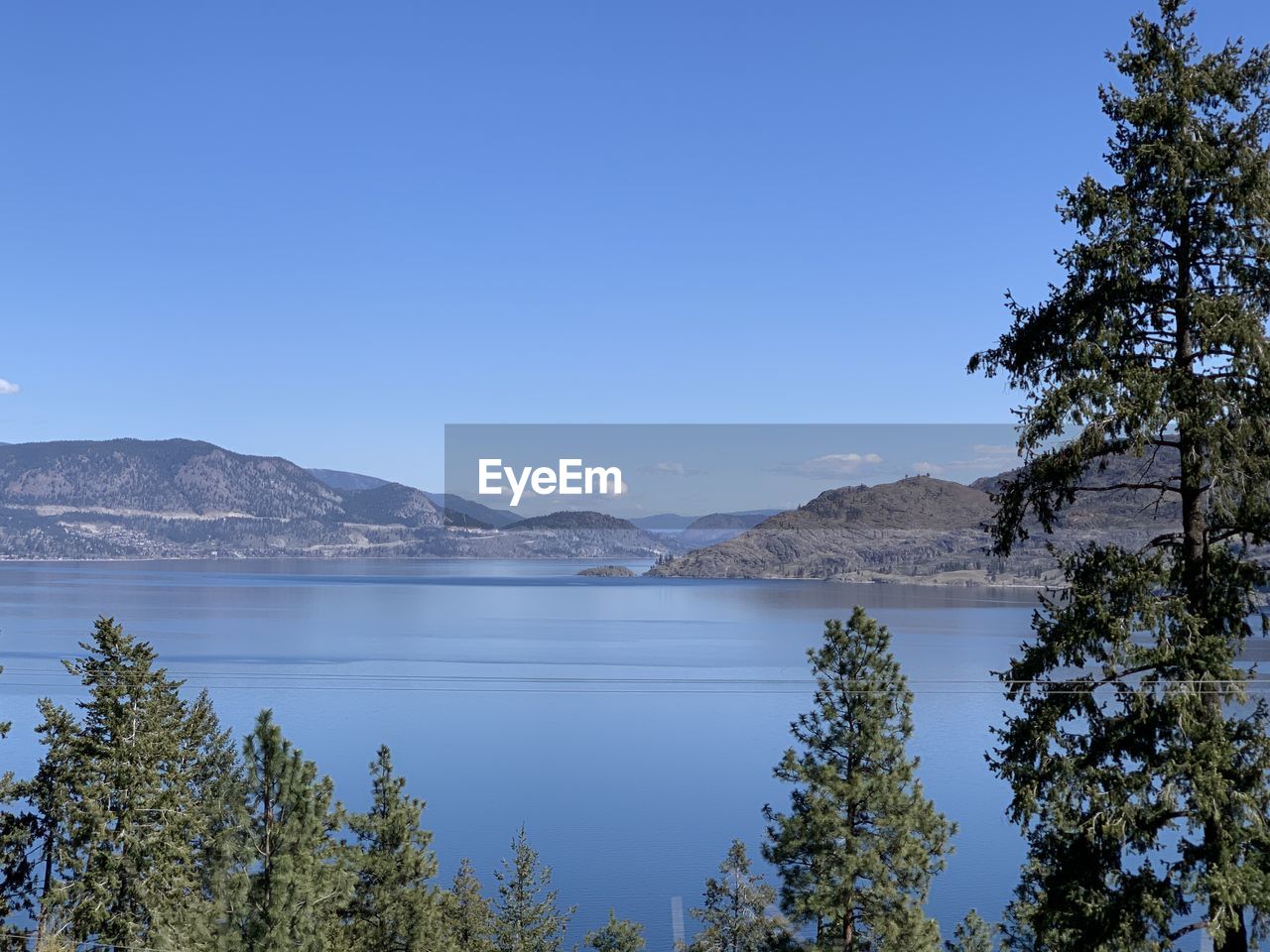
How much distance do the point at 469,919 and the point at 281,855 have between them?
15.7 meters

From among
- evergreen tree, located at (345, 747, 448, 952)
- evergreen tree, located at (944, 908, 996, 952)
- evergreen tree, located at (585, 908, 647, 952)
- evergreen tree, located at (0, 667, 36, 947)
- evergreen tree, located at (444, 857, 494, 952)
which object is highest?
evergreen tree, located at (0, 667, 36, 947)

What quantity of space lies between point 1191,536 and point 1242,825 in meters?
1.83

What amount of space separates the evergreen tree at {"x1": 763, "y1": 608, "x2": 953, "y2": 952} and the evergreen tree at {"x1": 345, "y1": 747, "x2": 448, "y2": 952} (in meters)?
7.36

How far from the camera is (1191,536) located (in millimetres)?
7281

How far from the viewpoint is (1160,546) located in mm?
7504

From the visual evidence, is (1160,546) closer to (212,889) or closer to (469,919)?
(212,889)

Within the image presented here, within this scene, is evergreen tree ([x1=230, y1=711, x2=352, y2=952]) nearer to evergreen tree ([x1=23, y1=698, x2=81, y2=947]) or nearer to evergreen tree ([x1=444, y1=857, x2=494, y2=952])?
evergreen tree ([x1=23, y1=698, x2=81, y2=947])

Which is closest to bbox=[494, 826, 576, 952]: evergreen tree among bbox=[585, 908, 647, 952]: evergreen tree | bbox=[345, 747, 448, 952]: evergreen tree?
bbox=[585, 908, 647, 952]: evergreen tree

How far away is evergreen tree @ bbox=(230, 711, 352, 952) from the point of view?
15.4 meters

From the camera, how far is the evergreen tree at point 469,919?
26.6m

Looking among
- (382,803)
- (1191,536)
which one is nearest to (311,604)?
(382,803)

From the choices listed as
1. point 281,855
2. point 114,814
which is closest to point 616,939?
point 281,855

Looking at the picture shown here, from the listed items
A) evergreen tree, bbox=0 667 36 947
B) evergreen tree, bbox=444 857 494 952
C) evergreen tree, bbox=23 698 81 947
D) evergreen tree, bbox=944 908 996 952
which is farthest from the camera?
evergreen tree, bbox=444 857 494 952

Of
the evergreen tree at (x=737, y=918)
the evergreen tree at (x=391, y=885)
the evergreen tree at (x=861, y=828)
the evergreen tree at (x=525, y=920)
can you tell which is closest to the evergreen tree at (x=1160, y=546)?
the evergreen tree at (x=861, y=828)
